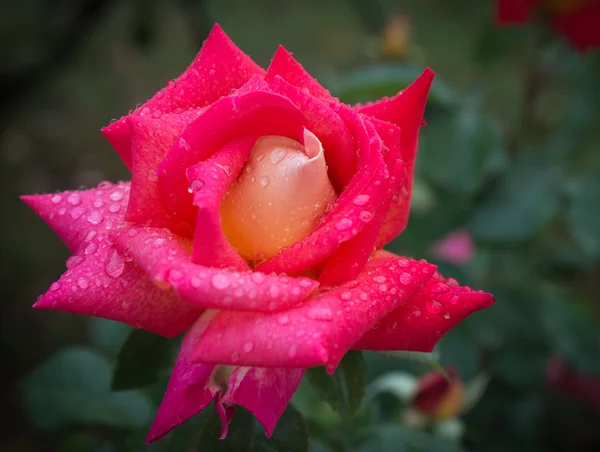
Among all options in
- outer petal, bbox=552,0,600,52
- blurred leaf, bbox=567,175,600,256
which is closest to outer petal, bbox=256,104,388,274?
blurred leaf, bbox=567,175,600,256

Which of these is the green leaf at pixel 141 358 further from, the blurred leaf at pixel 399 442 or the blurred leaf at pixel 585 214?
the blurred leaf at pixel 585 214

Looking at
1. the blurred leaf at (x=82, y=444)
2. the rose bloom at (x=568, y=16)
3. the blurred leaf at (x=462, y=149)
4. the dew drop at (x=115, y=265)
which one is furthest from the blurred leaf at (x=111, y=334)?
the rose bloom at (x=568, y=16)

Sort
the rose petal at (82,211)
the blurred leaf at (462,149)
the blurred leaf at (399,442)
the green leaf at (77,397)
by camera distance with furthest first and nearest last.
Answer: the blurred leaf at (462,149) < the green leaf at (77,397) < the blurred leaf at (399,442) < the rose petal at (82,211)

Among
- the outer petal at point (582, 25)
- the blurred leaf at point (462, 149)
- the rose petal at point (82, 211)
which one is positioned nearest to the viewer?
the rose petal at point (82, 211)

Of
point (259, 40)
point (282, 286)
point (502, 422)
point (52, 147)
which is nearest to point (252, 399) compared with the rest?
point (282, 286)

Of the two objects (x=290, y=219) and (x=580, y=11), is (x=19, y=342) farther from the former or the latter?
(x=580, y=11)

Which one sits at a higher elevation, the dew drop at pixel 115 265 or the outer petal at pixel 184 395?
the dew drop at pixel 115 265
